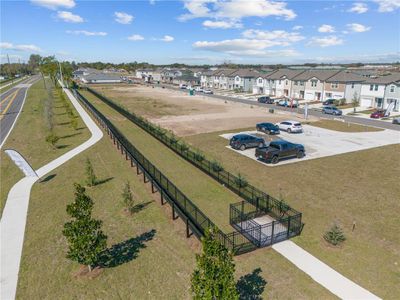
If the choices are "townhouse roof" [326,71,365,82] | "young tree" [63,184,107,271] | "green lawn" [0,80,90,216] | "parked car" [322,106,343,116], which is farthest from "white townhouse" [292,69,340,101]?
"young tree" [63,184,107,271]

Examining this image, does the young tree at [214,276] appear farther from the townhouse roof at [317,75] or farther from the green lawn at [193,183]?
the townhouse roof at [317,75]

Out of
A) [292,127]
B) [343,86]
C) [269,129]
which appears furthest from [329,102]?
[269,129]

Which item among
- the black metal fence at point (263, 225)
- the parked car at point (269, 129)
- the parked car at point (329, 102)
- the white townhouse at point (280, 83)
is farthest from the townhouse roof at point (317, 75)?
the black metal fence at point (263, 225)

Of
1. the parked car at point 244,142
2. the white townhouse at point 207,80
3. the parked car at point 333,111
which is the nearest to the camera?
the parked car at point 244,142

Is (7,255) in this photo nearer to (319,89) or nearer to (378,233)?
(378,233)

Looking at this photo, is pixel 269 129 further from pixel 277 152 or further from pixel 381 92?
pixel 381 92

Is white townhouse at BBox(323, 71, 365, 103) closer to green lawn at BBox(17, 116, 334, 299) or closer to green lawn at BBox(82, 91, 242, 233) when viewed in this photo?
green lawn at BBox(82, 91, 242, 233)
